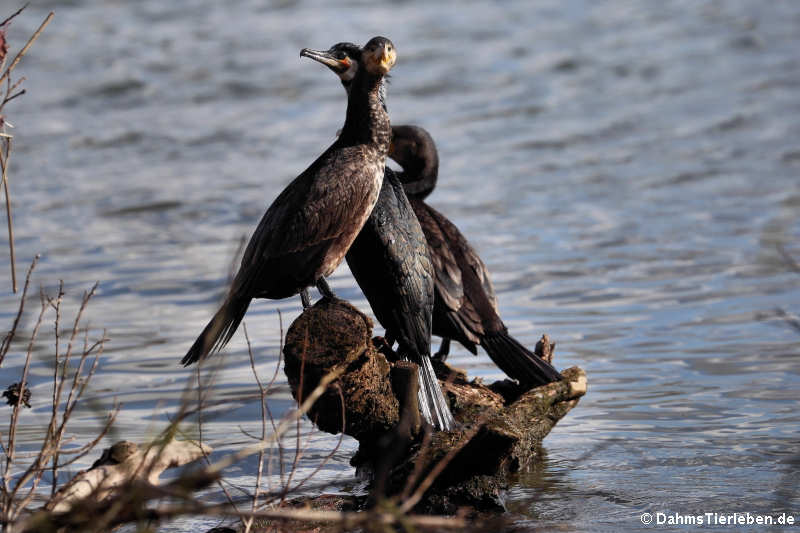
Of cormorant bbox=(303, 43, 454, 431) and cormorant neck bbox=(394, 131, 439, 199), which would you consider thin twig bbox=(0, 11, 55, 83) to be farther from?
cormorant neck bbox=(394, 131, 439, 199)

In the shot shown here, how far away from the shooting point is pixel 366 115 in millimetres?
4598

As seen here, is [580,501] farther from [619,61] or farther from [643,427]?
[619,61]

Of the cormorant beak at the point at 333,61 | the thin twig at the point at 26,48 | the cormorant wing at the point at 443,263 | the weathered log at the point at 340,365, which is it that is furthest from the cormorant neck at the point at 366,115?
the thin twig at the point at 26,48

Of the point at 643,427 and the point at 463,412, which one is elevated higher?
the point at 463,412

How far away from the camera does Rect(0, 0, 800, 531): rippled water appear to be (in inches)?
232

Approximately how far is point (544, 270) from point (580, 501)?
4.74 metres

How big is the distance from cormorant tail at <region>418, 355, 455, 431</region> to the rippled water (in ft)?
1.59

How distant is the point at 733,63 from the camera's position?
1931 cm

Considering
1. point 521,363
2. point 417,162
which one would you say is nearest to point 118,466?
point 521,363

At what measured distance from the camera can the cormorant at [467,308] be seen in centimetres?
544

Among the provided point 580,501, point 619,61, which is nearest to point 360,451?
point 580,501

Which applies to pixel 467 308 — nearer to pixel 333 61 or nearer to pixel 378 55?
pixel 333 61

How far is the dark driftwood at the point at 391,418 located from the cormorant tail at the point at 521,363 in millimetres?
258

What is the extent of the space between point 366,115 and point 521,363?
147 centimetres
